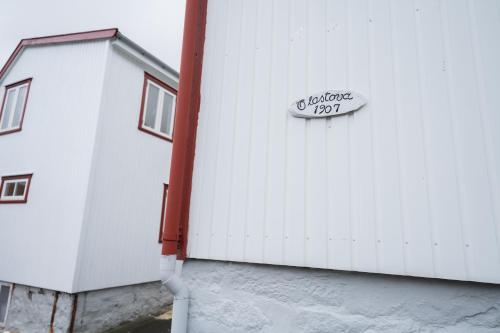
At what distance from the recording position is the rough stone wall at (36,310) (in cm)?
624

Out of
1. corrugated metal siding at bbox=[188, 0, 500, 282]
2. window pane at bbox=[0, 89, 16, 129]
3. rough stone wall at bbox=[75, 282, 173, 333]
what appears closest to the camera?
corrugated metal siding at bbox=[188, 0, 500, 282]

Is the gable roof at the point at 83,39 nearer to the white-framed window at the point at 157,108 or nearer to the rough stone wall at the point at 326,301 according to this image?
the white-framed window at the point at 157,108

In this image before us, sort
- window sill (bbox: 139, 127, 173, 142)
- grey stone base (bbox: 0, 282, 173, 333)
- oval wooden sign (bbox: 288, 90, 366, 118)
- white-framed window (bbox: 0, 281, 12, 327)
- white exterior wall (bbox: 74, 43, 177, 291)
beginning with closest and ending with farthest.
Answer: oval wooden sign (bbox: 288, 90, 366, 118) < grey stone base (bbox: 0, 282, 173, 333) < white exterior wall (bbox: 74, 43, 177, 291) < white-framed window (bbox: 0, 281, 12, 327) < window sill (bbox: 139, 127, 173, 142)

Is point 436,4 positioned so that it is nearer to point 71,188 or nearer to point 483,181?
point 483,181

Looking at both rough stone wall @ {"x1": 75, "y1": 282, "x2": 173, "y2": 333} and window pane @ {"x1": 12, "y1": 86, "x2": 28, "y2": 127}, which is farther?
window pane @ {"x1": 12, "y1": 86, "x2": 28, "y2": 127}

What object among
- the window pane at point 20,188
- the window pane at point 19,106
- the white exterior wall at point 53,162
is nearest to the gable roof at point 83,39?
the white exterior wall at point 53,162

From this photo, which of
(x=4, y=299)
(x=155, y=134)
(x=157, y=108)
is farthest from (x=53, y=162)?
(x=4, y=299)

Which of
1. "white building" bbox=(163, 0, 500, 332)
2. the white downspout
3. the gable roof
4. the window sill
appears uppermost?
the gable roof

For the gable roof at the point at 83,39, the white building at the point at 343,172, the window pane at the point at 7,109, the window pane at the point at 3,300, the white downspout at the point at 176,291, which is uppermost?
the gable roof at the point at 83,39

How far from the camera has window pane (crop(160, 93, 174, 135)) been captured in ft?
29.6

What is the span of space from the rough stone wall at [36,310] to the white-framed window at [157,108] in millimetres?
4362

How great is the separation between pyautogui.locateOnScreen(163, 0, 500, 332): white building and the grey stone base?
16.5 ft

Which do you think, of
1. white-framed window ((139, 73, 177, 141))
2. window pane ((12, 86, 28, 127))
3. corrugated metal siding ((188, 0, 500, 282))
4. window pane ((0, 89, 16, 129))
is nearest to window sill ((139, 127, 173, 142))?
white-framed window ((139, 73, 177, 141))

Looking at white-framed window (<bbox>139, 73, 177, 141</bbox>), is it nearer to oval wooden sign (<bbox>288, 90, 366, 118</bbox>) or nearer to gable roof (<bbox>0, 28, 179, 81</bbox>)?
gable roof (<bbox>0, 28, 179, 81</bbox>)
